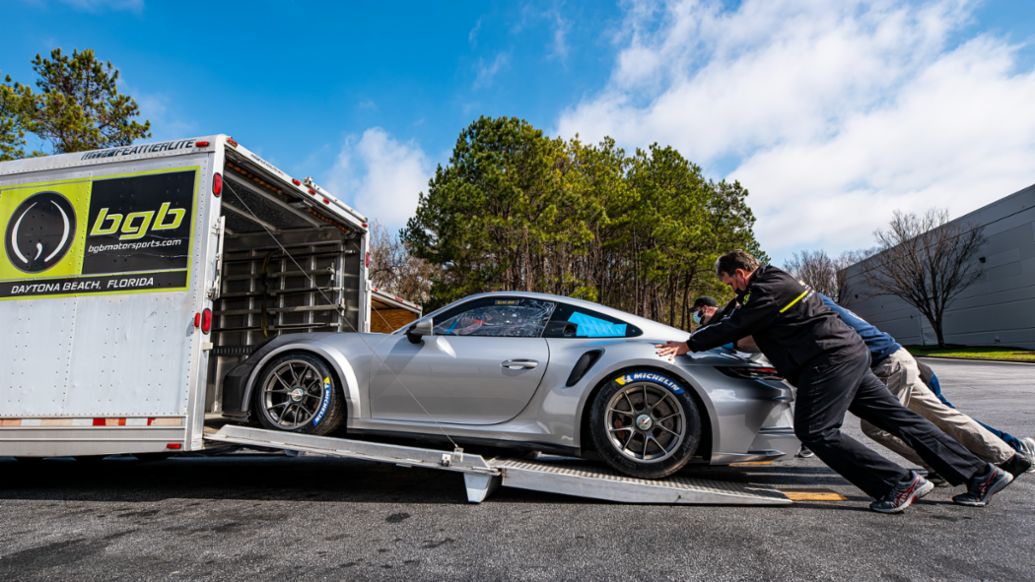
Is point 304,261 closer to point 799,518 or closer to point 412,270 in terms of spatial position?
point 799,518

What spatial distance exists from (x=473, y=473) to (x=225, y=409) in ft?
6.98

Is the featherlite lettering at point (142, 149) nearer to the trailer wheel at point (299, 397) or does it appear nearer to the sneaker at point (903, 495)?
the trailer wheel at point (299, 397)

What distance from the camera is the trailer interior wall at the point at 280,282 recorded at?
5.79 meters

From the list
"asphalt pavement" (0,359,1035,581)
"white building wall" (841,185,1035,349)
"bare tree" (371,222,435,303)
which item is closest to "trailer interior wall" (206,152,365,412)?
"asphalt pavement" (0,359,1035,581)

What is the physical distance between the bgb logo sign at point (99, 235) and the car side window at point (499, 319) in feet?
6.20

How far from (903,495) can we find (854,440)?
358 mm

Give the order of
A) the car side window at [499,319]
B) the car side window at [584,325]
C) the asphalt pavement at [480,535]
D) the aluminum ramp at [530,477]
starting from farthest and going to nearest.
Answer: the car side window at [499,319] → the car side window at [584,325] → the aluminum ramp at [530,477] → the asphalt pavement at [480,535]

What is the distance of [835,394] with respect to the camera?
326 cm

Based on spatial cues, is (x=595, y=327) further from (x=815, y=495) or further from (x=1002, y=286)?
(x=1002, y=286)

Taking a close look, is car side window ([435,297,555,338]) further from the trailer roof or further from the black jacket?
the trailer roof

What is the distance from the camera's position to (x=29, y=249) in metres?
4.11

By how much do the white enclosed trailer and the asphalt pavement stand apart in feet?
1.90

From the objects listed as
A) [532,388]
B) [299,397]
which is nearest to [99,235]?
[299,397]

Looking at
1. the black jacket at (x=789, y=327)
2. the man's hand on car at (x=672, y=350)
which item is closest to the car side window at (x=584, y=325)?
the man's hand on car at (x=672, y=350)
